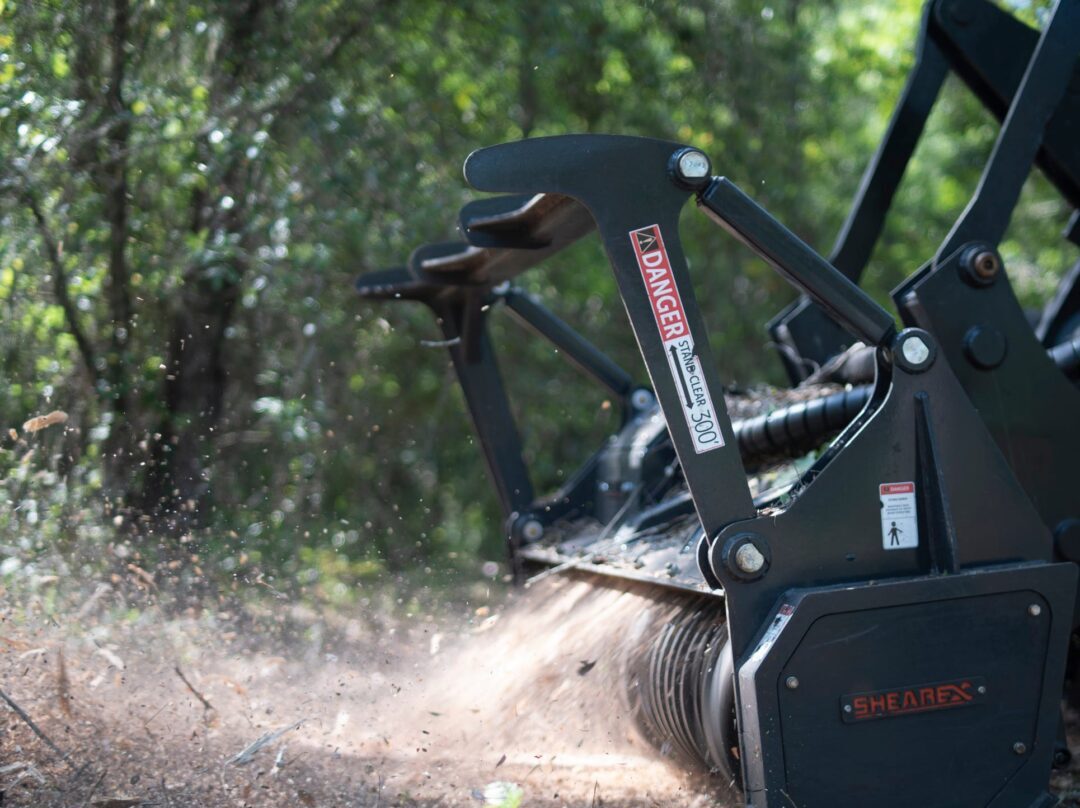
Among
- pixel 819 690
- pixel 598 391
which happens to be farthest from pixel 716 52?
pixel 819 690

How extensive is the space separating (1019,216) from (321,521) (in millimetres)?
7674

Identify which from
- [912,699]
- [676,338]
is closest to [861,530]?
[912,699]

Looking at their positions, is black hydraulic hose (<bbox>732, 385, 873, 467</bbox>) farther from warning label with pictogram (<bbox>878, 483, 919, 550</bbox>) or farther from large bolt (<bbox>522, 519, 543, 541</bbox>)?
large bolt (<bbox>522, 519, 543, 541</bbox>)

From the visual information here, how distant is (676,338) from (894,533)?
2.39 feet

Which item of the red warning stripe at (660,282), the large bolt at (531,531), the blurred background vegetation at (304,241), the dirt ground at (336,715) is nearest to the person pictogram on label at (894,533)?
the red warning stripe at (660,282)

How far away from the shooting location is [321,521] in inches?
285

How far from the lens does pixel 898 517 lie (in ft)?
9.54

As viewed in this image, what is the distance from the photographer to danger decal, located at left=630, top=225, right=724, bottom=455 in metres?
2.86

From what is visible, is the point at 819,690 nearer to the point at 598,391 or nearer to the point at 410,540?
the point at 410,540

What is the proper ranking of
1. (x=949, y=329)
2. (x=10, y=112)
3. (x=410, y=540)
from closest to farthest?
(x=949, y=329) < (x=10, y=112) < (x=410, y=540)

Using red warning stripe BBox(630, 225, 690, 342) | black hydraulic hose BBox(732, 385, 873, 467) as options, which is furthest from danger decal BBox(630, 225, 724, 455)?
black hydraulic hose BBox(732, 385, 873, 467)

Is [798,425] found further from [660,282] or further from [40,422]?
[40,422]

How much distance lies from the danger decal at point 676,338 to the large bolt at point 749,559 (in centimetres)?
26

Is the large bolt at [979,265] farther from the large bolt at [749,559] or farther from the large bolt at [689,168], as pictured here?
the large bolt at [749,559]
